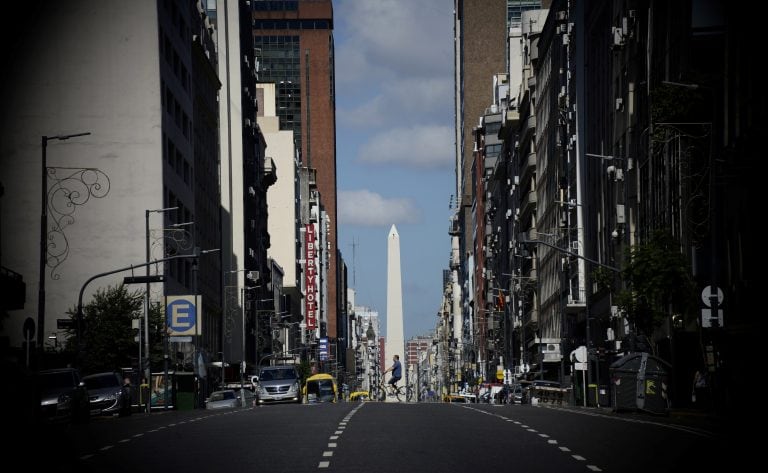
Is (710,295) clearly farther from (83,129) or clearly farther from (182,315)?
(83,129)

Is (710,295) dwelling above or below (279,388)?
above

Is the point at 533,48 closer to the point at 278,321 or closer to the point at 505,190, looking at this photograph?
the point at 505,190

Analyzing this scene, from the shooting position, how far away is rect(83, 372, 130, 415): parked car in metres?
52.8

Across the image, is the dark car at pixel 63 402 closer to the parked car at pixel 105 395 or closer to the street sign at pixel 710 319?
the parked car at pixel 105 395

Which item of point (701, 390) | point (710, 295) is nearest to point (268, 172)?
point (701, 390)

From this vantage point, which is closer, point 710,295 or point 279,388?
point 710,295

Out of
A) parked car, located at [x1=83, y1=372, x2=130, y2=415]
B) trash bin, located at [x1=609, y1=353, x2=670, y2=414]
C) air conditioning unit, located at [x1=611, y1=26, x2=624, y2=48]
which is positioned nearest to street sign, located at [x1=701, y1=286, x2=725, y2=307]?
trash bin, located at [x1=609, y1=353, x2=670, y2=414]

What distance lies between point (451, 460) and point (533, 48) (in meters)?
104

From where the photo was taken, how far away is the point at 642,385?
47.8 meters

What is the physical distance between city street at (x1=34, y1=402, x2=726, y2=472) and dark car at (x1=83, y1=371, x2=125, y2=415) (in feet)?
44.2

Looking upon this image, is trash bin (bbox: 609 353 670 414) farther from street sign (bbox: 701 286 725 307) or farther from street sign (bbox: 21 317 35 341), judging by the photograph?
street sign (bbox: 21 317 35 341)

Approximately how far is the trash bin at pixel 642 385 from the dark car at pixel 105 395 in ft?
55.4

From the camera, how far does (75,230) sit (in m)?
83.3

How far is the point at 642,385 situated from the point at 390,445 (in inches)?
876
